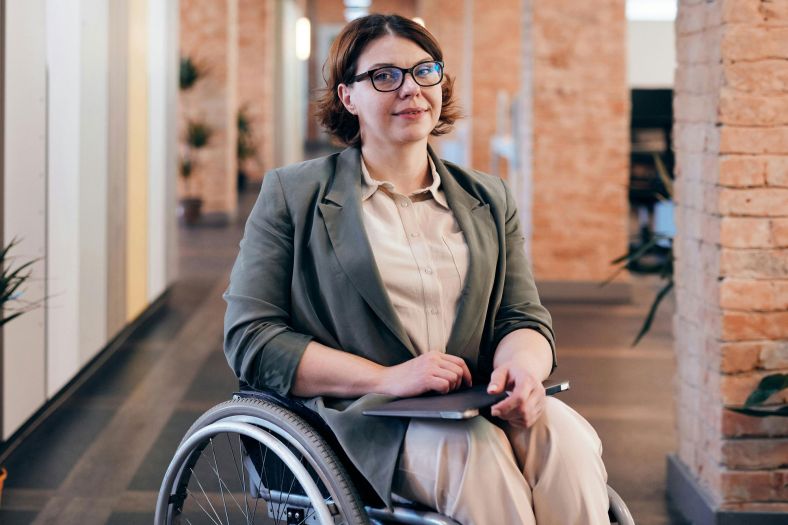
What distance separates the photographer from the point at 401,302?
2143 mm

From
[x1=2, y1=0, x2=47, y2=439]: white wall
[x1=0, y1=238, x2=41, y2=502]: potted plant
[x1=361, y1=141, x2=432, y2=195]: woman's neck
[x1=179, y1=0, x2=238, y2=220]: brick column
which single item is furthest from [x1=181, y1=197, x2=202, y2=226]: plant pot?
[x1=361, y1=141, x2=432, y2=195]: woman's neck

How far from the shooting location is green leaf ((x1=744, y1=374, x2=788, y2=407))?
2.98m

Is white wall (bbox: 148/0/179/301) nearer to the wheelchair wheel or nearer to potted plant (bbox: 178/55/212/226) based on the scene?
potted plant (bbox: 178/55/212/226)

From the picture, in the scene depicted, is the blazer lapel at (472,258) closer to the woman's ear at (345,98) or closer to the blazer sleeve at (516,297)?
the blazer sleeve at (516,297)

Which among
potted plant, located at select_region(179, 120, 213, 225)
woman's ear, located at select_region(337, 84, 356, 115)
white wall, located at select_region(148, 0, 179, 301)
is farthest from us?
potted plant, located at select_region(179, 120, 213, 225)

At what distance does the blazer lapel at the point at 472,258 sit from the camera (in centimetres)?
213

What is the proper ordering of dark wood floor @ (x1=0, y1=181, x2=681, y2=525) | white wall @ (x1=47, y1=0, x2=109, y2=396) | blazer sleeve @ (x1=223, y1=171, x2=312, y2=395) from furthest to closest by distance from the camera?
1. white wall @ (x1=47, y1=0, x2=109, y2=396)
2. dark wood floor @ (x1=0, y1=181, x2=681, y2=525)
3. blazer sleeve @ (x1=223, y1=171, x2=312, y2=395)

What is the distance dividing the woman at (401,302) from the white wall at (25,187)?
177 cm

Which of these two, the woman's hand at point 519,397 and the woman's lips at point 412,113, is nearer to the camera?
the woman's hand at point 519,397

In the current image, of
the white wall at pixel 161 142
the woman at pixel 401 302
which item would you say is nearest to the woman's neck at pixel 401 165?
the woman at pixel 401 302

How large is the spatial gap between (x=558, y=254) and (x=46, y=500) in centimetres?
460

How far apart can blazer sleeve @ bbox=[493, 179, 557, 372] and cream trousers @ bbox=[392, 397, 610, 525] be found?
10.7 inches

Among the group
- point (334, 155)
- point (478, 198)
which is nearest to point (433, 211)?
point (478, 198)

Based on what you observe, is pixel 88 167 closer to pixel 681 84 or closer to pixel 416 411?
pixel 681 84
